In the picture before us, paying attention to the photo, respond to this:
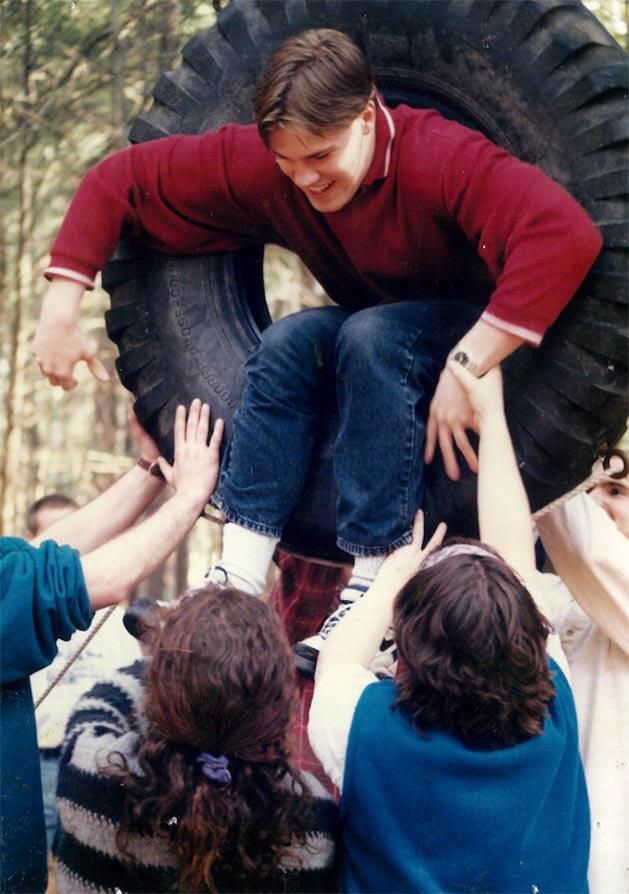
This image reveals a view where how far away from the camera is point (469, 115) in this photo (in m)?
2.25

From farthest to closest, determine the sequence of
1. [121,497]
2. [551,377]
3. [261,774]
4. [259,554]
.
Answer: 1. [121,497]
2. [259,554]
3. [551,377]
4. [261,774]

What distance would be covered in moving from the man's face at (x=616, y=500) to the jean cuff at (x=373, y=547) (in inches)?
21.9

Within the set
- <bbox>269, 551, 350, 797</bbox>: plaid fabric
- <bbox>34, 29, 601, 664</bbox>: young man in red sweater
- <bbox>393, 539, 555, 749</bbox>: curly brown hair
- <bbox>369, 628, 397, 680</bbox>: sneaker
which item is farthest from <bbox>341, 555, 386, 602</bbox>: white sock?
<bbox>269, 551, 350, 797</bbox>: plaid fabric

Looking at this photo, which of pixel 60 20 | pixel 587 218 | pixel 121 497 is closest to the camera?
pixel 587 218

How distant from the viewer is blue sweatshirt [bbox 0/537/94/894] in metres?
1.87

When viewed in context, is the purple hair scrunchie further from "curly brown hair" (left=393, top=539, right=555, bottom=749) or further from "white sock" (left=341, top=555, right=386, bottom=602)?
"white sock" (left=341, top=555, right=386, bottom=602)

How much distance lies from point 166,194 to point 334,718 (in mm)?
Answer: 1133

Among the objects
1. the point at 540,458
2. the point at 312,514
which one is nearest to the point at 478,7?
the point at 540,458

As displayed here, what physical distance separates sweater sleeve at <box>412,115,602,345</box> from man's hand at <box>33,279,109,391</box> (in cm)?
81

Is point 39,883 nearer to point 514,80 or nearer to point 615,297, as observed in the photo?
point 615,297

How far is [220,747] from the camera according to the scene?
175 centimetres

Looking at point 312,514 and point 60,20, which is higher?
point 60,20

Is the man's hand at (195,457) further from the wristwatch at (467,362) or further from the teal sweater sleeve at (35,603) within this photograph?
the wristwatch at (467,362)

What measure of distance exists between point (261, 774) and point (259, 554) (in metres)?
0.59
